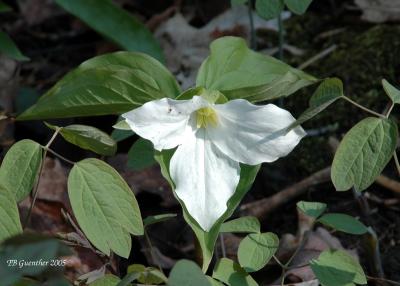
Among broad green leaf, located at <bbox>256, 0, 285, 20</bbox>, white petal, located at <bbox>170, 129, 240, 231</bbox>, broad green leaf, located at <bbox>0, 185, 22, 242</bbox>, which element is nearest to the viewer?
broad green leaf, located at <bbox>0, 185, 22, 242</bbox>

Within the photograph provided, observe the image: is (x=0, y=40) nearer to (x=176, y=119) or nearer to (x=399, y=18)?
(x=176, y=119)

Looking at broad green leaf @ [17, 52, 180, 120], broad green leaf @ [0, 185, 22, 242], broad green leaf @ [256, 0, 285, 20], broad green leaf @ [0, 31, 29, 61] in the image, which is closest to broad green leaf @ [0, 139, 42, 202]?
broad green leaf @ [0, 185, 22, 242]

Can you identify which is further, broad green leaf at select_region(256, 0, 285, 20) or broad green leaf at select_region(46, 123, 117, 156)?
broad green leaf at select_region(256, 0, 285, 20)

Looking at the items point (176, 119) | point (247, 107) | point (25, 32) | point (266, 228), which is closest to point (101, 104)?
point (176, 119)

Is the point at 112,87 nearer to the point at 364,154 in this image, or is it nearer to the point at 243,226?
the point at 243,226

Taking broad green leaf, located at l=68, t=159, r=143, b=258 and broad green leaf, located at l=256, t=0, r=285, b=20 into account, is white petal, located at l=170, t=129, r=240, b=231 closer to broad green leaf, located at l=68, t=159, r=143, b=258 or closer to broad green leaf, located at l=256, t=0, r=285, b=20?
broad green leaf, located at l=68, t=159, r=143, b=258

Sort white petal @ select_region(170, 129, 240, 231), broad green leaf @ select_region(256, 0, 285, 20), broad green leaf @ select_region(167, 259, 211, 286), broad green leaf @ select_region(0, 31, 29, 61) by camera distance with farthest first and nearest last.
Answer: broad green leaf @ select_region(0, 31, 29, 61), broad green leaf @ select_region(256, 0, 285, 20), white petal @ select_region(170, 129, 240, 231), broad green leaf @ select_region(167, 259, 211, 286)
